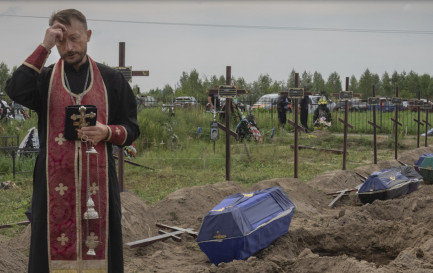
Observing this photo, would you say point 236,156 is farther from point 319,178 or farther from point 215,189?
point 215,189

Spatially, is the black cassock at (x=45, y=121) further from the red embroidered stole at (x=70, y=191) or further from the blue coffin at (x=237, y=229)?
the blue coffin at (x=237, y=229)

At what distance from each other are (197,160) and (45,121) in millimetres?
11809

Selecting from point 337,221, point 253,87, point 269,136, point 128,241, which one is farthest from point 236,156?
point 253,87

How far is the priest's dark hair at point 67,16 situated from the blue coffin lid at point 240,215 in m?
3.66

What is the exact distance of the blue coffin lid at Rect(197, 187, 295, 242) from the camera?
20.6 ft

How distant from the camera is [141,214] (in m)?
8.20

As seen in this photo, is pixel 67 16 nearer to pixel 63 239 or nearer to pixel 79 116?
pixel 79 116

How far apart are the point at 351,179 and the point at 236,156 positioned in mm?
4181

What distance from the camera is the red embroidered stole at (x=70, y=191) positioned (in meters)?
3.04

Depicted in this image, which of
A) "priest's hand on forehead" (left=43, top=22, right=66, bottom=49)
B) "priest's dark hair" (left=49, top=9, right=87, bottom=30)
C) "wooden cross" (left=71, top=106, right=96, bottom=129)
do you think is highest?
"priest's dark hair" (left=49, top=9, right=87, bottom=30)

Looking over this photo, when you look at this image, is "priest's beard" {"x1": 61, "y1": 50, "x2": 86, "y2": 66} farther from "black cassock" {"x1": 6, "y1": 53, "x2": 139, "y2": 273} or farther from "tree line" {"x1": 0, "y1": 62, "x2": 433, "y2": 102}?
"tree line" {"x1": 0, "y1": 62, "x2": 433, "y2": 102}

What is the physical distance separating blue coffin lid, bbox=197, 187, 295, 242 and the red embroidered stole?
10.6 feet

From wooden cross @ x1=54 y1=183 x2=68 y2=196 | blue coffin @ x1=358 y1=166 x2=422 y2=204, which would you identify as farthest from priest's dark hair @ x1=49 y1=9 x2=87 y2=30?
blue coffin @ x1=358 y1=166 x2=422 y2=204

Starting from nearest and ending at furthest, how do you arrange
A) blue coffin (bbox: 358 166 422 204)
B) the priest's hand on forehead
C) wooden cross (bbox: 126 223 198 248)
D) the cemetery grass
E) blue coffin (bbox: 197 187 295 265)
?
1. the priest's hand on forehead
2. blue coffin (bbox: 197 187 295 265)
3. wooden cross (bbox: 126 223 198 248)
4. blue coffin (bbox: 358 166 422 204)
5. the cemetery grass
